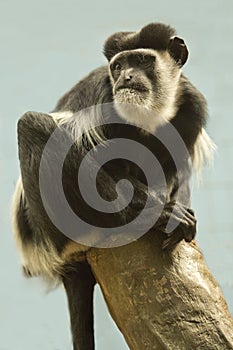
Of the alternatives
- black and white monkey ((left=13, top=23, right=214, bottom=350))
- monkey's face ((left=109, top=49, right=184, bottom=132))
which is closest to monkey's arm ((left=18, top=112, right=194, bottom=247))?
black and white monkey ((left=13, top=23, right=214, bottom=350))

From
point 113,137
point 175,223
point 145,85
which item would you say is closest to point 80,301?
point 175,223

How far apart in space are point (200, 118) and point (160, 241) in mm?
474

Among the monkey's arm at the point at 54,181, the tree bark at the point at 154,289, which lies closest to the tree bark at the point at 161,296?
the tree bark at the point at 154,289

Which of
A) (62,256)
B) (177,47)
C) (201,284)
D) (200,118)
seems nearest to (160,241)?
(201,284)

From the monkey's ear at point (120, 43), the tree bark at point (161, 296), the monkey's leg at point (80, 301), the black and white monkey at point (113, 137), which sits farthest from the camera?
the monkey's ear at point (120, 43)

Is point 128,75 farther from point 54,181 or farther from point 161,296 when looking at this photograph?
point 161,296

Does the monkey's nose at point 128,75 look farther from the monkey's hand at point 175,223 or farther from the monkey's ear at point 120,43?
the monkey's hand at point 175,223

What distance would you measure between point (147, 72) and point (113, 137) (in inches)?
11.3

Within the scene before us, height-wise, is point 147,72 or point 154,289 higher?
point 147,72

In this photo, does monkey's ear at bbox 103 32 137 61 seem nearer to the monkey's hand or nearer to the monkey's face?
the monkey's face

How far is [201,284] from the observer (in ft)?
6.24

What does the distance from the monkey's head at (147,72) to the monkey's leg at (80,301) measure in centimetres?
55

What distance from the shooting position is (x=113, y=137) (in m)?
2.04

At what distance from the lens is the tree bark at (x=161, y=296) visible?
182 centimetres
